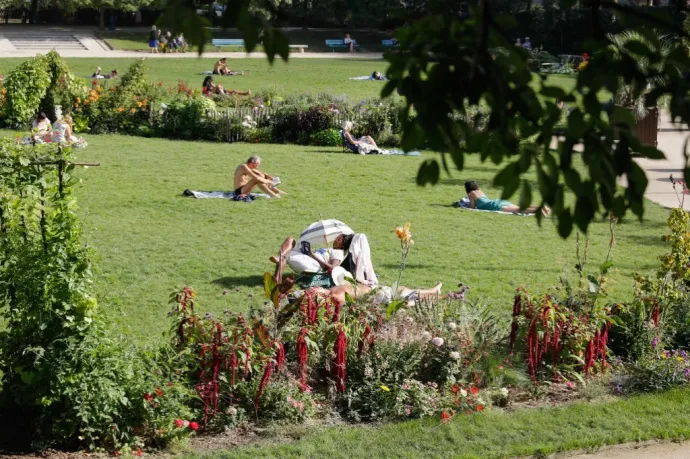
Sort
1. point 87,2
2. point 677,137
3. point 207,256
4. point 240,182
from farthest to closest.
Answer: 1. point 87,2
2. point 677,137
3. point 240,182
4. point 207,256

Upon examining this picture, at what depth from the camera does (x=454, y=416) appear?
7.50 metres

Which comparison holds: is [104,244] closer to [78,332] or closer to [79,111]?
[78,332]

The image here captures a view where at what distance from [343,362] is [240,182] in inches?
351

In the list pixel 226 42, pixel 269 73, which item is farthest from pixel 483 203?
pixel 226 42

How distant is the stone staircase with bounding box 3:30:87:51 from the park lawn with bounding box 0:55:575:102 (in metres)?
6.05

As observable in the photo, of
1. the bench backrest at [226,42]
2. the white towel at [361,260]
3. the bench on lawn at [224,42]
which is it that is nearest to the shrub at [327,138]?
the white towel at [361,260]

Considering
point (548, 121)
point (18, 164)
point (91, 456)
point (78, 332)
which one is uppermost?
point (548, 121)

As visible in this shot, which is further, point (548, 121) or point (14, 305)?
point (14, 305)

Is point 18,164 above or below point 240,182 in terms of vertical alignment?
above

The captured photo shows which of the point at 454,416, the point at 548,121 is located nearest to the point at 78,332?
the point at 454,416

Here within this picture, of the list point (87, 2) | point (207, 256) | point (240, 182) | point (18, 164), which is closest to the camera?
point (18, 164)

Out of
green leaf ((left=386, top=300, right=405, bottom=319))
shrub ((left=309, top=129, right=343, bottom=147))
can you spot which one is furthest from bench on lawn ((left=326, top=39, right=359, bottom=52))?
green leaf ((left=386, top=300, right=405, bottom=319))

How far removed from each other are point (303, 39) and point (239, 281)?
43741 mm

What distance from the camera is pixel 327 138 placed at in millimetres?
23125
